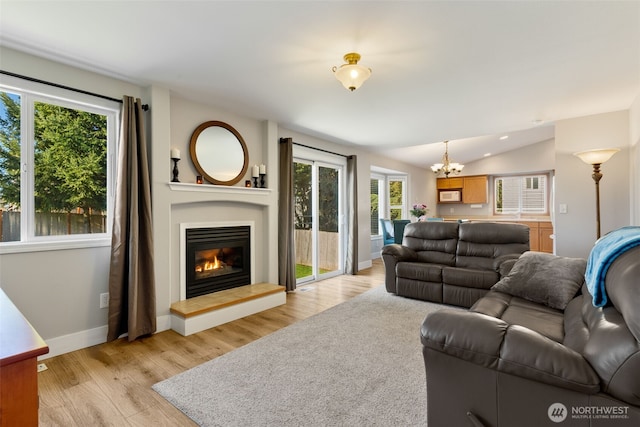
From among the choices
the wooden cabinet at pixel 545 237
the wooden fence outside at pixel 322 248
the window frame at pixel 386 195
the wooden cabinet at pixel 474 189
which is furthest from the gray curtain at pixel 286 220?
the wooden cabinet at pixel 545 237

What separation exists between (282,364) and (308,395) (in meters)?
0.44

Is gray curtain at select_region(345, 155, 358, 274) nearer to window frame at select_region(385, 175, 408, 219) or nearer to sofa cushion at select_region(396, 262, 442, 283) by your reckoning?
sofa cushion at select_region(396, 262, 442, 283)

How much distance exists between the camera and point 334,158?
5469 mm

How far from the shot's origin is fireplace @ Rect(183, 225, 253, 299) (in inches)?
134

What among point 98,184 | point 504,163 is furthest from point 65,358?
point 504,163

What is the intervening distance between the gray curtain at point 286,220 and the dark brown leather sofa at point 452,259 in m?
1.37

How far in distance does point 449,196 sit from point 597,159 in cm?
536

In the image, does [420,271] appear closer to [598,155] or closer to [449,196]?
[598,155]

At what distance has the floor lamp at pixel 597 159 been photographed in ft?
11.4

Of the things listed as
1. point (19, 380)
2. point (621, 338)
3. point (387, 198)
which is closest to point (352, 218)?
point (387, 198)

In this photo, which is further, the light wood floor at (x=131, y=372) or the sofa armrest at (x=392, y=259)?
the sofa armrest at (x=392, y=259)

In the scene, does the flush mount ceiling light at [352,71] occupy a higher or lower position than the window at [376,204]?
higher

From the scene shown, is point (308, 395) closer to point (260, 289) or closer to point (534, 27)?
point (260, 289)

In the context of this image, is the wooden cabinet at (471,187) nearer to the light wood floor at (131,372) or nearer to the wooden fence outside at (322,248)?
the wooden fence outside at (322,248)
